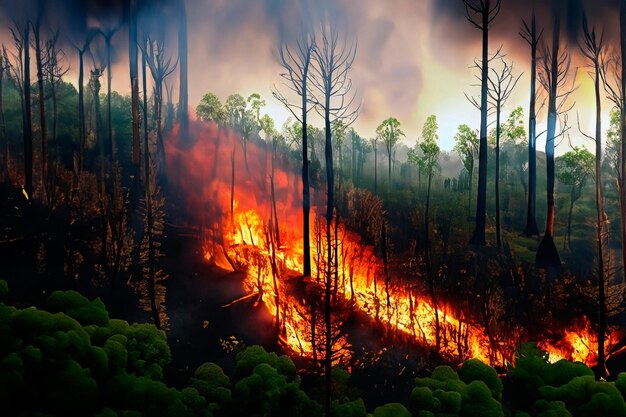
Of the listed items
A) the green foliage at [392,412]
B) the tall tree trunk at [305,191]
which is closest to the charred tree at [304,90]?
the tall tree trunk at [305,191]

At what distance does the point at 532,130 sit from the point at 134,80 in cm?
785

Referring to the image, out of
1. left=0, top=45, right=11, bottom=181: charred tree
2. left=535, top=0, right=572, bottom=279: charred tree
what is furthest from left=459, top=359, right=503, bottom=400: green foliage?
left=0, top=45, right=11, bottom=181: charred tree

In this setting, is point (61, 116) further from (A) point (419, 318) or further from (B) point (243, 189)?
(A) point (419, 318)

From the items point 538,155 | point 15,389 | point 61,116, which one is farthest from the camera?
point 538,155

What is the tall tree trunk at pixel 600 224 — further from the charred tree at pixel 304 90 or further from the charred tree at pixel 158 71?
the charred tree at pixel 158 71

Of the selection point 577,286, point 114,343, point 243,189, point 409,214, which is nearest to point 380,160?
point 409,214

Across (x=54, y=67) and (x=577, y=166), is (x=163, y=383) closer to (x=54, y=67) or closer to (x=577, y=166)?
(x=54, y=67)

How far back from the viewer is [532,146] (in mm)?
8484

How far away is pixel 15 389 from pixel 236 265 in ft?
13.0

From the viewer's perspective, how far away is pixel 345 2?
27.0 feet

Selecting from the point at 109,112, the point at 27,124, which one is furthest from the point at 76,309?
the point at 109,112

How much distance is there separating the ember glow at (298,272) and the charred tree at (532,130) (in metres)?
1.94

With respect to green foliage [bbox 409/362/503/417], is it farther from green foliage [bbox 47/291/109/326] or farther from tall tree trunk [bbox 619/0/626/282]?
tall tree trunk [bbox 619/0/626/282]

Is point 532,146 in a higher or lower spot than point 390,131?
lower
